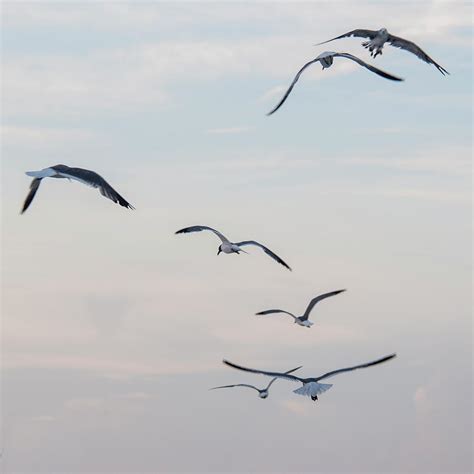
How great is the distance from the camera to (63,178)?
5478 cm

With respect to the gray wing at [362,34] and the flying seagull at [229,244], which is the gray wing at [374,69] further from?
the flying seagull at [229,244]

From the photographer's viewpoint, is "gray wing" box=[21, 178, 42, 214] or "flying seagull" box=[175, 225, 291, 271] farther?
"flying seagull" box=[175, 225, 291, 271]

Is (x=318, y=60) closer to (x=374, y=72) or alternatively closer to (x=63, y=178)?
(x=374, y=72)

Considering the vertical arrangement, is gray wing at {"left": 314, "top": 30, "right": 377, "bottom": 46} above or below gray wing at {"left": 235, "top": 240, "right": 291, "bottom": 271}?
above

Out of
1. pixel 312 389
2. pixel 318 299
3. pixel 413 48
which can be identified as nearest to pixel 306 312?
pixel 318 299

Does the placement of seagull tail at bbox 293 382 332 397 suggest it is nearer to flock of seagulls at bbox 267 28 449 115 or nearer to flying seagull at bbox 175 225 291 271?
flying seagull at bbox 175 225 291 271

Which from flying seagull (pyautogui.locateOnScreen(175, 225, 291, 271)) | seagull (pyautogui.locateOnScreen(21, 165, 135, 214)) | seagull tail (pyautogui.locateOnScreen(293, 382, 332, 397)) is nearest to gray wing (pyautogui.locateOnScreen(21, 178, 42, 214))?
seagull (pyautogui.locateOnScreen(21, 165, 135, 214))

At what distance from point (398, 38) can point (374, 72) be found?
10.1 meters

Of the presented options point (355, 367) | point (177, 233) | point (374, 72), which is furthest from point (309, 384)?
point (374, 72)

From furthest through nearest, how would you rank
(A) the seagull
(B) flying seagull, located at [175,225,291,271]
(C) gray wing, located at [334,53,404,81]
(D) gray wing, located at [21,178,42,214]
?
(B) flying seagull, located at [175,225,291,271] → (D) gray wing, located at [21,178,42,214] → (A) the seagull → (C) gray wing, located at [334,53,404,81]

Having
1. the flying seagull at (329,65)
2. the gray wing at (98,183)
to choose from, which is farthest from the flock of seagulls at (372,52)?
the gray wing at (98,183)

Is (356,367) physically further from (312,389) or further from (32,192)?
(32,192)

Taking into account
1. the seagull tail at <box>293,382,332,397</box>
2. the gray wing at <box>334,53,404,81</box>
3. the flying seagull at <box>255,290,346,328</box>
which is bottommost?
the seagull tail at <box>293,382,332,397</box>

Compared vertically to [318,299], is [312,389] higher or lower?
lower
